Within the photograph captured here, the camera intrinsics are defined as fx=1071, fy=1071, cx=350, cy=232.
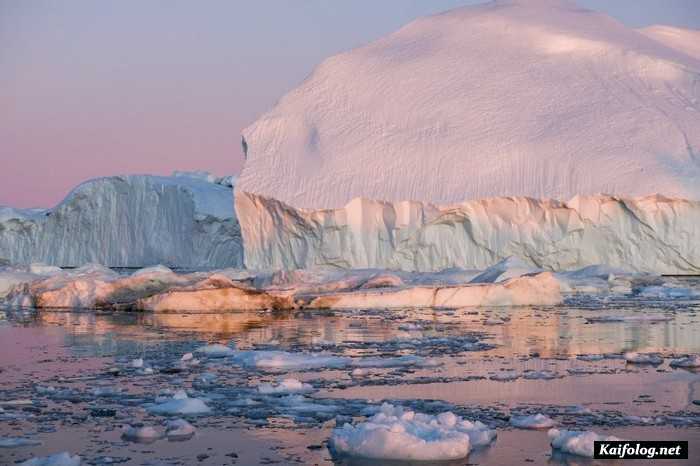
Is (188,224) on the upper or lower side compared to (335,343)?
upper

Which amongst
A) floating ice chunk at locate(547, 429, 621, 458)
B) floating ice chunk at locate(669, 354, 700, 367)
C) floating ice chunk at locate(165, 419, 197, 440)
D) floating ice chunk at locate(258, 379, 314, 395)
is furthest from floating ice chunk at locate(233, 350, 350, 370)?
floating ice chunk at locate(547, 429, 621, 458)

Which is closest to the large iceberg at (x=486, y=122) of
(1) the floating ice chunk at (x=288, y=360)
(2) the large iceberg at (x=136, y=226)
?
(2) the large iceberg at (x=136, y=226)

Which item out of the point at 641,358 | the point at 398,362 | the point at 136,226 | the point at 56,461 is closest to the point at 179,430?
the point at 56,461

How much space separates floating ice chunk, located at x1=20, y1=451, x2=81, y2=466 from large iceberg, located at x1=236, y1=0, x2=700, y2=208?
1717 centimetres

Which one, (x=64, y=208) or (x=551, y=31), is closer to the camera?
(x=551, y=31)

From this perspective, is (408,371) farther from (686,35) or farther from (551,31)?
(686,35)

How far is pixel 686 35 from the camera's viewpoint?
29.4 metres

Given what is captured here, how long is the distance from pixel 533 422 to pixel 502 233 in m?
16.6

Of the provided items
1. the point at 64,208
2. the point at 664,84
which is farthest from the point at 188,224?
the point at 664,84

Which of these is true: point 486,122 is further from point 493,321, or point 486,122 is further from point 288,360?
point 288,360

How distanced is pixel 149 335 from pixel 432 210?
11996mm

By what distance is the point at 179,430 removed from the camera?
5023 millimetres

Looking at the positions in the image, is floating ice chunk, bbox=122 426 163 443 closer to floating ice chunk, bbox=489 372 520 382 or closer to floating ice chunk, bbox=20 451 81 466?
floating ice chunk, bbox=20 451 81 466

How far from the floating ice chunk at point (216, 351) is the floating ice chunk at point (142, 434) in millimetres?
3145
